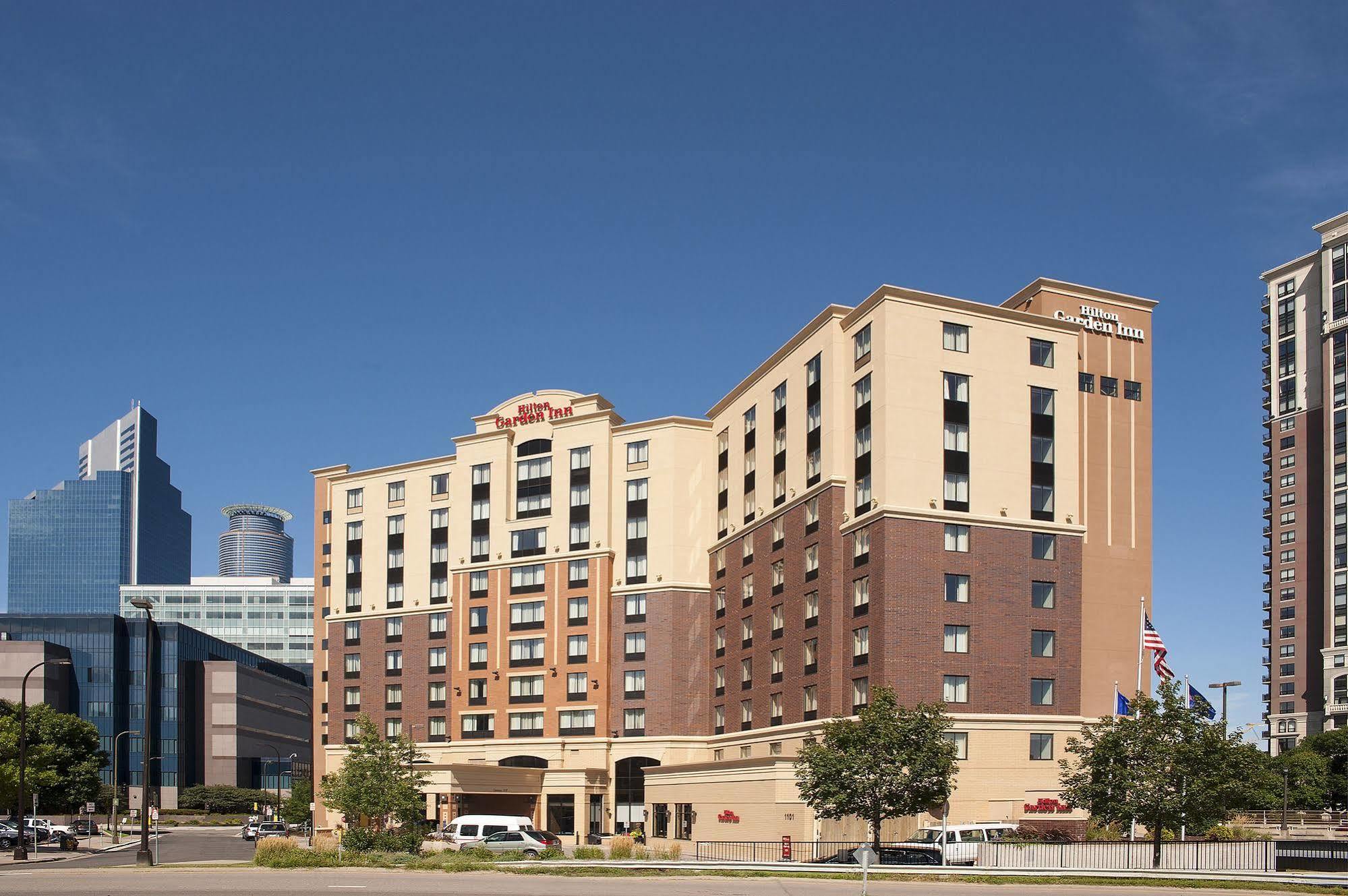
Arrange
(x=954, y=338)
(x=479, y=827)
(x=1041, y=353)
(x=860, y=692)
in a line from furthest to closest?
(x=1041, y=353)
(x=954, y=338)
(x=860, y=692)
(x=479, y=827)

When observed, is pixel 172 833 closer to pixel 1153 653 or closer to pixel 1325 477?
pixel 1153 653

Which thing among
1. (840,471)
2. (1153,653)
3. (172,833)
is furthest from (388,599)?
(1153,653)

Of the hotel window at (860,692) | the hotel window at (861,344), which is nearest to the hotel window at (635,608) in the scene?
the hotel window at (860,692)

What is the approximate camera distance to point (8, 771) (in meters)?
82.1

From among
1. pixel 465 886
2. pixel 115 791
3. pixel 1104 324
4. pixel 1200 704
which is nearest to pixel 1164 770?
pixel 1200 704

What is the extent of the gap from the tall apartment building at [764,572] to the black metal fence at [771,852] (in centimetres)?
702

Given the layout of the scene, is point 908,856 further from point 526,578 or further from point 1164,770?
point 526,578

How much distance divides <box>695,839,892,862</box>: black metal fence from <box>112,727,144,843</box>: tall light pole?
60.1 metres

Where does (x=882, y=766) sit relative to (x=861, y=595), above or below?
below

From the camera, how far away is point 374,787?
227 feet

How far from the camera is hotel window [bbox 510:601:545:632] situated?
10831 centimetres

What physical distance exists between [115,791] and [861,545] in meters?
82.7

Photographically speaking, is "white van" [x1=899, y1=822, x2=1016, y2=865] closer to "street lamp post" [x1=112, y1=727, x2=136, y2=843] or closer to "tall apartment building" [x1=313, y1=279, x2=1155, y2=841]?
"tall apartment building" [x1=313, y1=279, x2=1155, y2=841]

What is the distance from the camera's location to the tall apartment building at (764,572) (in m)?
76.5
